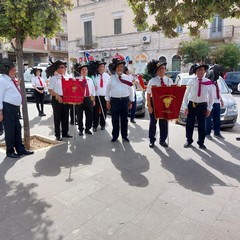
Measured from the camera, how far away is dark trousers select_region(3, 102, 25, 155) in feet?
16.4

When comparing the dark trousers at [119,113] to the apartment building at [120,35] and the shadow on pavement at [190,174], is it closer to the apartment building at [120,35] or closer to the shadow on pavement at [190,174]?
the shadow on pavement at [190,174]

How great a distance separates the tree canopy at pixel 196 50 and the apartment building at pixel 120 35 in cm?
289

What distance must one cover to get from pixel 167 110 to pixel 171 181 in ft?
5.77

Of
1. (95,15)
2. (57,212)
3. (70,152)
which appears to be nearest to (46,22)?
(70,152)

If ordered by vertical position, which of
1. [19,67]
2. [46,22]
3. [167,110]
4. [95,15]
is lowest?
[167,110]

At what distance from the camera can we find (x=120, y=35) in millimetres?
32375

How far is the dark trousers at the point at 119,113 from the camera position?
19.9 ft

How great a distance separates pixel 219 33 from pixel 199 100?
2391 centimetres

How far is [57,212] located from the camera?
10.6 feet

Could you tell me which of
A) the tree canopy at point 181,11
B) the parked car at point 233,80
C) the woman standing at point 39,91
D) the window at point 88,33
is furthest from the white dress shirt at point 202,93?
the window at point 88,33

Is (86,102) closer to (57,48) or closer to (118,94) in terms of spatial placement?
(118,94)

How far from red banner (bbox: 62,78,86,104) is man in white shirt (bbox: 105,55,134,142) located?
692mm

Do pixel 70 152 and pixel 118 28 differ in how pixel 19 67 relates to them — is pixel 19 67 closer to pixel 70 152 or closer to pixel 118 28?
pixel 70 152

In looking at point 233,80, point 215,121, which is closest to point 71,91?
point 215,121
